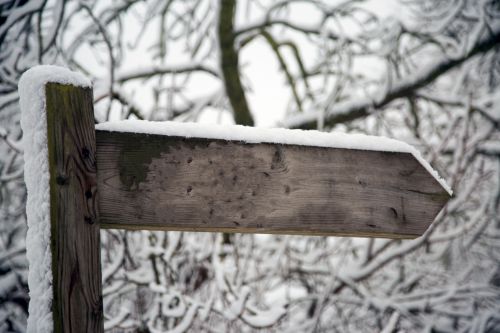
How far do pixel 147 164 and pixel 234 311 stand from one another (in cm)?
200

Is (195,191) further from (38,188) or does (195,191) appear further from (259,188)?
(38,188)

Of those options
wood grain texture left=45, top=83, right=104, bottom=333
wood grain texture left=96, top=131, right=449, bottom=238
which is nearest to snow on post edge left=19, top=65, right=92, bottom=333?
wood grain texture left=45, top=83, right=104, bottom=333

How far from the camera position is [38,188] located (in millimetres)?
986

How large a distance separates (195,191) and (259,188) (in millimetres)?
190

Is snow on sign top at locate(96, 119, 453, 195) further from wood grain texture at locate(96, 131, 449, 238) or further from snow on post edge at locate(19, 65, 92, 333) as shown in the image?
snow on post edge at locate(19, 65, 92, 333)

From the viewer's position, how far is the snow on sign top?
1106mm

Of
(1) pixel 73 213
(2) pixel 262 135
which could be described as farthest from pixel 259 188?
(1) pixel 73 213

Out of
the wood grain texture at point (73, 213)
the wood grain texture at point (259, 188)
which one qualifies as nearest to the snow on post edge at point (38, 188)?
the wood grain texture at point (73, 213)

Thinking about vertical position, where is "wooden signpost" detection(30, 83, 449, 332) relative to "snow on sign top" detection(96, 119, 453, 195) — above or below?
below

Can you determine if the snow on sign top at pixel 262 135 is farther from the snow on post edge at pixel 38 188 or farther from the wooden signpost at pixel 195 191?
the snow on post edge at pixel 38 188

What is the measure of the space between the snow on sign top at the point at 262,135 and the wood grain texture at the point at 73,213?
8 cm

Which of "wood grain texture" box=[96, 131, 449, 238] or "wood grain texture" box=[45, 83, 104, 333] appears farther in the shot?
"wood grain texture" box=[96, 131, 449, 238]

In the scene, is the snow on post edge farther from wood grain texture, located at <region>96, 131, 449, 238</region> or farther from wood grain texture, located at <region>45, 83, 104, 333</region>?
wood grain texture, located at <region>96, 131, 449, 238</region>

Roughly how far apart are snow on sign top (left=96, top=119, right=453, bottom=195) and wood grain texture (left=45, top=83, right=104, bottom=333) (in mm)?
83
